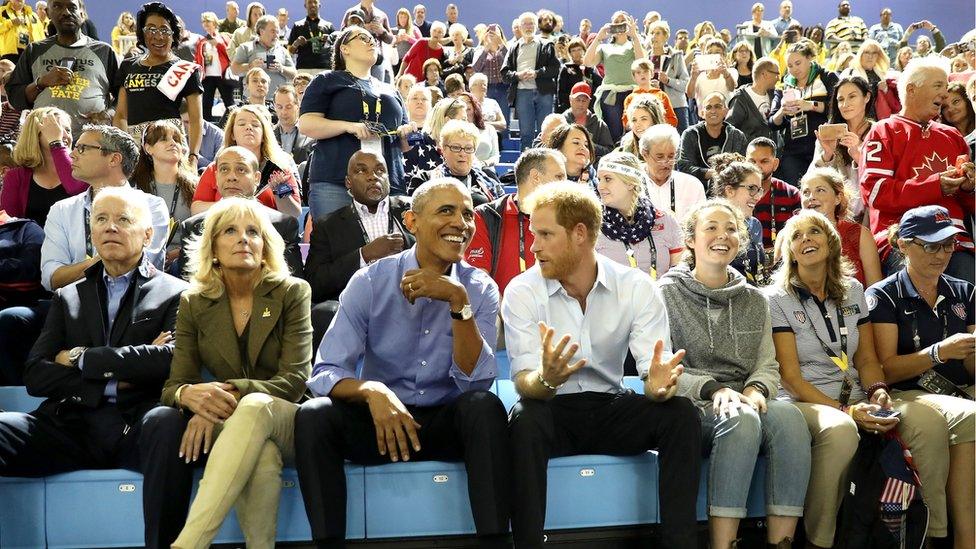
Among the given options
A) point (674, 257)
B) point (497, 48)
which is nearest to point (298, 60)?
point (497, 48)

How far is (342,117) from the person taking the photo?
4586mm

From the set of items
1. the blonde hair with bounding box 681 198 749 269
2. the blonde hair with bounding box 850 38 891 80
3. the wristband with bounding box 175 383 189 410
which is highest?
the blonde hair with bounding box 850 38 891 80

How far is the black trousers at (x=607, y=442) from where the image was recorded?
2674 mm

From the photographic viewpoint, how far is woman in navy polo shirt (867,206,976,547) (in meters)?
3.29

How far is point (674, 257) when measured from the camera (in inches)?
157

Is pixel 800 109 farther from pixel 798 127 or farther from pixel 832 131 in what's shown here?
pixel 832 131

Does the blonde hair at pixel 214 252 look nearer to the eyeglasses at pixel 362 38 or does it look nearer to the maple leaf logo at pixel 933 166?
the eyeglasses at pixel 362 38

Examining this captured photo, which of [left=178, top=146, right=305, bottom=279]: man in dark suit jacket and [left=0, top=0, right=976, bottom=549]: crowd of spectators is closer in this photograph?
[left=0, top=0, right=976, bottom=549]: crowd of spectators

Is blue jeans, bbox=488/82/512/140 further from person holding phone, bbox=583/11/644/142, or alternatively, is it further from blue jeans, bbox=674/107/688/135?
blue jeans, bbox=674/107/688/135

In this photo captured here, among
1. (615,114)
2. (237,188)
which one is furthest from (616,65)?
(237,188)

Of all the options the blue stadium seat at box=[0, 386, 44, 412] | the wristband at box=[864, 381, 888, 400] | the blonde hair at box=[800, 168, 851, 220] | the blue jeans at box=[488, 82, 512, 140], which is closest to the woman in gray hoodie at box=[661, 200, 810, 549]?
the wristband at box=[864, 381, 888, 400]

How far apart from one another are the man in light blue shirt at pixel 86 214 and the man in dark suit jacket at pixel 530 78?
4.66 meters

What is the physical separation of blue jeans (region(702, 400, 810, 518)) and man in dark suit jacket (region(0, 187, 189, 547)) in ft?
4.71

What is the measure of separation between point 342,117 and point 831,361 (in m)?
2.38
